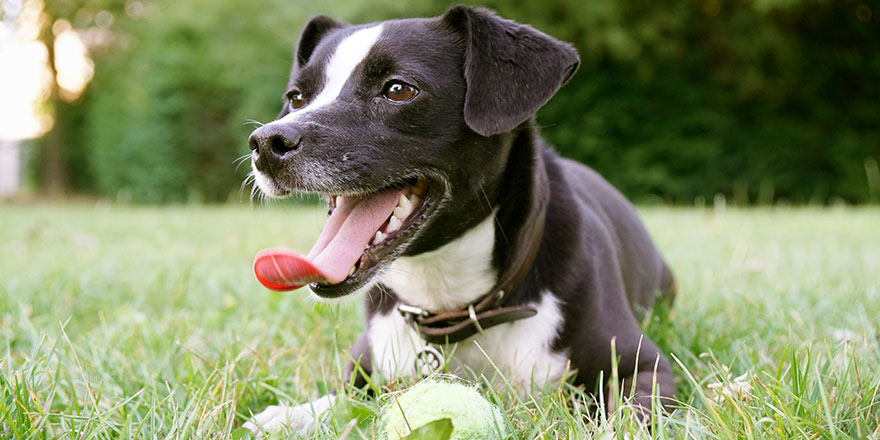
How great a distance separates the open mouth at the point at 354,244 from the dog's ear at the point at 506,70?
0.27 metres

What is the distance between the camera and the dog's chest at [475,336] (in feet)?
6.56

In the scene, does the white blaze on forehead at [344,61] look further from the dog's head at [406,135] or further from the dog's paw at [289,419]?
the dog's paw at [289,419]

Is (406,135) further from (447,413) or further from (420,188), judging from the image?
(447,413)

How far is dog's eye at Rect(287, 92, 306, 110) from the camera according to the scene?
230 centimetres

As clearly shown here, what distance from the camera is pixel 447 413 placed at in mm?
1364

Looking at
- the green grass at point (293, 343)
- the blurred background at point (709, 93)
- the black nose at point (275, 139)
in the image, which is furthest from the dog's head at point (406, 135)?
the blurred background at point (709, 93)

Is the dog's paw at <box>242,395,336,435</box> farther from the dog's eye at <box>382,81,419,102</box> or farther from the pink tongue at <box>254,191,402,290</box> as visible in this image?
the dog's eye at <box>382,81,419,102</box>

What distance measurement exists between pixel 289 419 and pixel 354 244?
0.52 meters

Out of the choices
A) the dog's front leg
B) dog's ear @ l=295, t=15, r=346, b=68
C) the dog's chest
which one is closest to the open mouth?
the dog's chest

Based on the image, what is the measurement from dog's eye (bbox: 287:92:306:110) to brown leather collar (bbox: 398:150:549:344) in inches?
30.8

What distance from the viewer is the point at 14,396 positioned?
58.9 inches

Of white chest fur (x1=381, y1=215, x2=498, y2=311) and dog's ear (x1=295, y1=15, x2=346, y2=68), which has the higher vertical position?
dog's ear (x1=295, y1=15, x2=346, y2=68)

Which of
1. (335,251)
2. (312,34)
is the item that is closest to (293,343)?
(335,251)

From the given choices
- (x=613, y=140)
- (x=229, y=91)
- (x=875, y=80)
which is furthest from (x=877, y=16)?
(x=229, y=91)
